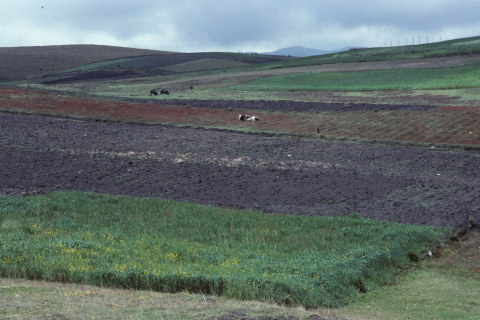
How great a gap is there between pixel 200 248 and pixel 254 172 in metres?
9.67

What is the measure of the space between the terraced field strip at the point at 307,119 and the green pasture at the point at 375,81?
59.8 feet

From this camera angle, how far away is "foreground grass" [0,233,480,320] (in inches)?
289

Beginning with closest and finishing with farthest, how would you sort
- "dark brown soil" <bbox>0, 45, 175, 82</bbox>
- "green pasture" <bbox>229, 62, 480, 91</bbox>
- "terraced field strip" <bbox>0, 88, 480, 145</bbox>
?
1. "terraced field strip" <bbox>0, 88, 480, 145</bbox>
2. "green pasture" <bbox>229, 62, 480, 91</bbox>
3. "dark brown soil" <bbox>0, 45, 175, 82</bbox>

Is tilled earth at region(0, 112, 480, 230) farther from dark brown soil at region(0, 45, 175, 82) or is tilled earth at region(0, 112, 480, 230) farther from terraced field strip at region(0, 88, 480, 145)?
dark brown soil at region(0, 45, 175, 82)

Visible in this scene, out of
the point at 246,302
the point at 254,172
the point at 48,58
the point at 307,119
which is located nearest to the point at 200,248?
the point at 246,302

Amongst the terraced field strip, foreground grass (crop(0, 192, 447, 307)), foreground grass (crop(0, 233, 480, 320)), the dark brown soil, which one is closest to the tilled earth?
foreground grass (crop(0, 192, 447, 307))

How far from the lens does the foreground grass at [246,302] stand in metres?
7.34

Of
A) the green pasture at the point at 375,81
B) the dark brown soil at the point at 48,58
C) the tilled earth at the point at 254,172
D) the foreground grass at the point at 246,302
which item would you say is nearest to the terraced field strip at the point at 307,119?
the tilled earth at the point at 254,172

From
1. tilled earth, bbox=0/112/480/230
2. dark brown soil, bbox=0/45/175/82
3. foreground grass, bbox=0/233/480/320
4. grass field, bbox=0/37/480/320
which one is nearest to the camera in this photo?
foreground grass, bbox=0/233/480/320

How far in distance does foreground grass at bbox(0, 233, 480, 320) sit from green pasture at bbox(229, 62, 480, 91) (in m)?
42.1

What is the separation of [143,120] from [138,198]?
60.4 ft

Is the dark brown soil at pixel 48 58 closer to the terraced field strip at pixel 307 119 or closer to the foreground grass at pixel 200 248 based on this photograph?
the terraced field strip at pixel 307 119

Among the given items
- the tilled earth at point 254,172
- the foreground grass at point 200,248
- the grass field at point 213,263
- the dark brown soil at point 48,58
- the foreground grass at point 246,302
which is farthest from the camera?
the dark brown soil at point 48,58

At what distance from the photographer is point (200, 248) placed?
12.3 meters
